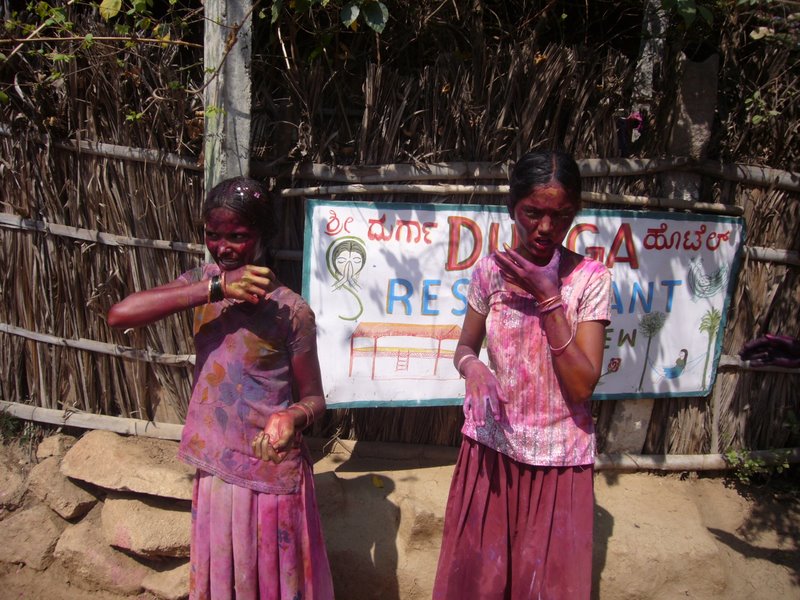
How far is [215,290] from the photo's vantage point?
1.95 m

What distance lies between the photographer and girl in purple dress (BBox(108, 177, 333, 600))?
2.03 m

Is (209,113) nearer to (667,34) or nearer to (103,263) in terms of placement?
(103,263)

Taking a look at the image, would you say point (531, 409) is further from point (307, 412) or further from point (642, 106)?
point (642, 106)

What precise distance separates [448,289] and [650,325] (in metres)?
1.11

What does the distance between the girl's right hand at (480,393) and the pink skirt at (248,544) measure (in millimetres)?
662

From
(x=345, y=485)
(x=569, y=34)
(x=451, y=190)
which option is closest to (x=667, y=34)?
(x=569, y=34)

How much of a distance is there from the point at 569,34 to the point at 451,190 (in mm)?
1655

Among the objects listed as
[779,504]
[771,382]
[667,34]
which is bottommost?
[779,504]

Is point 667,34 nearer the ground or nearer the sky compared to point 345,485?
nearer the sky

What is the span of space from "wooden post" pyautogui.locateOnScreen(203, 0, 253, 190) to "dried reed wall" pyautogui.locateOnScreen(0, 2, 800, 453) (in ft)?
0.43

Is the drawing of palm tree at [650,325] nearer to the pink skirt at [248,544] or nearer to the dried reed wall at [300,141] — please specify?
the dried reed wall at [300,141]

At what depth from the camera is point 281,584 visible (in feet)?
7.02

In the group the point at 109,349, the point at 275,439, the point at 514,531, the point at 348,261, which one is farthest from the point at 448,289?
the point at 109,349

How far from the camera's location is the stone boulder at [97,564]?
3.07m
